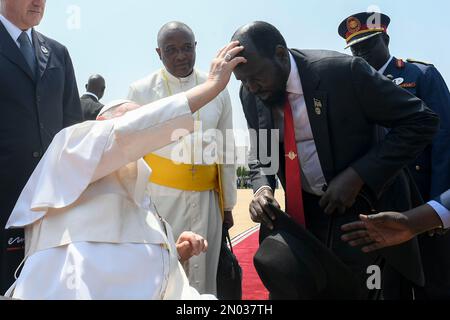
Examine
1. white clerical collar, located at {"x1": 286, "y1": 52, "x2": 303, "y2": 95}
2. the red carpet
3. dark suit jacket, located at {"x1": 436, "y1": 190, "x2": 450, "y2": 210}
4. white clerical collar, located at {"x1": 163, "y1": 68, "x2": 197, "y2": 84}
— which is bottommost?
the red carpet

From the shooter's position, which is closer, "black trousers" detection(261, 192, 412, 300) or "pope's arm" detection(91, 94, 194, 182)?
"pope's arm" detection(91, 94, 194, 182)

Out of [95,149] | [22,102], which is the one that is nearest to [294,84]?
[95,149]

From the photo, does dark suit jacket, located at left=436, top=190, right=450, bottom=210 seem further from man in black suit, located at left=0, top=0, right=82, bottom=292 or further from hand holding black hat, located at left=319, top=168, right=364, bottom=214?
man in black suit, located at left=0, top=0, right=82, bottom=292

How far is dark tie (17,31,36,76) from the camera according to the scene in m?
2.78

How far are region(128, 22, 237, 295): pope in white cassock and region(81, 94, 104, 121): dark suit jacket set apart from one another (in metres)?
1.23

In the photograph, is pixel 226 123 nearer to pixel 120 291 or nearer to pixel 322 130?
pixel 322 130

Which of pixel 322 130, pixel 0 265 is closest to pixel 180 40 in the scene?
pixel 322 130

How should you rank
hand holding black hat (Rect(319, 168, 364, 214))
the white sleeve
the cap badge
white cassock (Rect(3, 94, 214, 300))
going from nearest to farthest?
1. white cassock (Rect(3, 94, 214, 300))
2. the white sleeve
3. hand holding black hat (Rect(319, 168, 364, 214))
4. the cap badge

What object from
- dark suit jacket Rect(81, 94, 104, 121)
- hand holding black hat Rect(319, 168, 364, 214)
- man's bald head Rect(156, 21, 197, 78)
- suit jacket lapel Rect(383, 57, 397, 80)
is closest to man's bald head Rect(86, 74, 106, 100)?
dark suit jacket Rect(81, 94, 104, 121)

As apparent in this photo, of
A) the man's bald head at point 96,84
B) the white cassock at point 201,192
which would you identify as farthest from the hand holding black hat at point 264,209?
the man's bald head at point 96,84

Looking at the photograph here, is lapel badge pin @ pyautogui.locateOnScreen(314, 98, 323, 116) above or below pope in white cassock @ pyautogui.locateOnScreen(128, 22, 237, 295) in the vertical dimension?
above

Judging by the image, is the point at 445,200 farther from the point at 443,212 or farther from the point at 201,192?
the point at 201,192

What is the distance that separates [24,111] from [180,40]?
1270mm

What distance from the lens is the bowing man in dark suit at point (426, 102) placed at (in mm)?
2881
